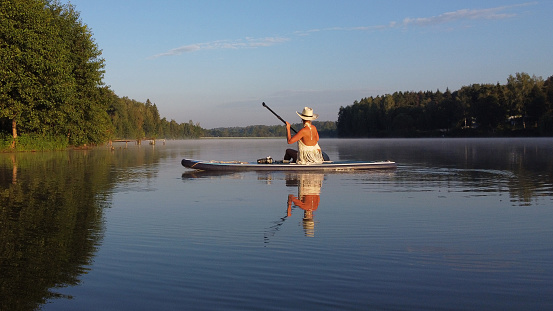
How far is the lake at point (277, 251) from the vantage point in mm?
4398

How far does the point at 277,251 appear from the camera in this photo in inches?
239

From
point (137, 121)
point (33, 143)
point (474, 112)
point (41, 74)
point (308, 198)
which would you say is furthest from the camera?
point (137, 121)

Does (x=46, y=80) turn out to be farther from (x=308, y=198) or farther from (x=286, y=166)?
(x=308, y=198)

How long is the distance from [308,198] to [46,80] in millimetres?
31550

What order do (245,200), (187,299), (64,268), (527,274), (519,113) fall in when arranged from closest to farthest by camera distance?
(187,299) → (527,274) → (64,268) → (245,200) → (519,113)

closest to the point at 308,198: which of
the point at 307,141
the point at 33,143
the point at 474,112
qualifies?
the point at 307,141

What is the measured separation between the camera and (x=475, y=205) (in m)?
10.1

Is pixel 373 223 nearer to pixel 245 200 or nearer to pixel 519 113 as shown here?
pixel 245 200

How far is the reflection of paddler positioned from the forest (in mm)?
26280

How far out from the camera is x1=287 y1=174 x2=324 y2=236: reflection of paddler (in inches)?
317

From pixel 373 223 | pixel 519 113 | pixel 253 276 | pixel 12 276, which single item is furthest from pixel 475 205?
pixel 519 113

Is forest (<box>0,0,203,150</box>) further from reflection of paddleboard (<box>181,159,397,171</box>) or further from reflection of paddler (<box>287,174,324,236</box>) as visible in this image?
reflection of paddler (<box>287,174,324,236</box>)

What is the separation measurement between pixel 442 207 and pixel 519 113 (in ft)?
347

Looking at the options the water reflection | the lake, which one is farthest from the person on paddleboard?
the water reflection
